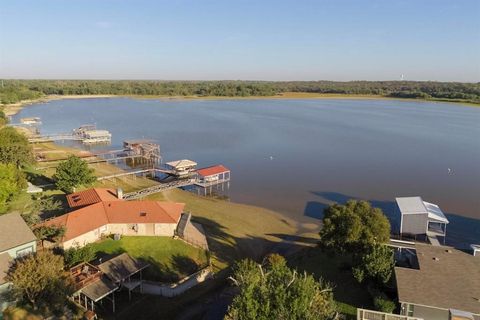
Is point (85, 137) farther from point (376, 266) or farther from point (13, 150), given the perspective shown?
point (376, 266)

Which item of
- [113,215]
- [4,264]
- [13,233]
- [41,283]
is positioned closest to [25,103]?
[113,215]

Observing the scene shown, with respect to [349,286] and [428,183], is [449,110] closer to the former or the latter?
[428,183]

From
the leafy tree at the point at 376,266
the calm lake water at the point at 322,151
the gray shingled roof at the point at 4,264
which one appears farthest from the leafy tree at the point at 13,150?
the leafy tree at the point at 376,266

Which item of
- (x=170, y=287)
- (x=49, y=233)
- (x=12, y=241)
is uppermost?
(x=12, y=241)

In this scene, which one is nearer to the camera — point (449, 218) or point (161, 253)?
point (161, 253)

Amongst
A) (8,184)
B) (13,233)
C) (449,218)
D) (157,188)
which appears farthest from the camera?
(157,188)

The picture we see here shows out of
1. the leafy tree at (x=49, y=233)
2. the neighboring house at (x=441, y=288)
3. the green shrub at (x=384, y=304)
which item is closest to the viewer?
the neighboring house at (x=441, y=288)

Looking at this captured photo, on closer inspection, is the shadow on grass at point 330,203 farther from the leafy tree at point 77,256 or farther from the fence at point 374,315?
the leafy tree at point 77,256
